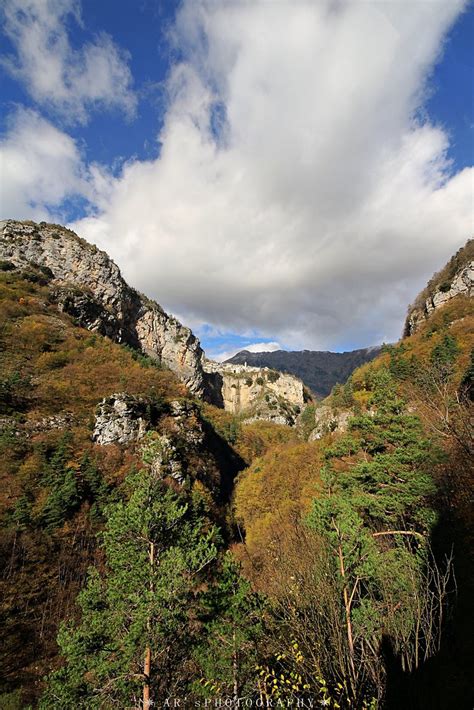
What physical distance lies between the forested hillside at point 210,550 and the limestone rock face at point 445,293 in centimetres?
2138

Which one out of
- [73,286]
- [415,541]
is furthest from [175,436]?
[73,286]

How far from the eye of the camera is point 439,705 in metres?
5.25

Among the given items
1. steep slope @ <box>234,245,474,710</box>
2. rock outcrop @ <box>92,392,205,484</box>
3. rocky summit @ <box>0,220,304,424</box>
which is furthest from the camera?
rocky summit @ <box>0,220,304,424</box>

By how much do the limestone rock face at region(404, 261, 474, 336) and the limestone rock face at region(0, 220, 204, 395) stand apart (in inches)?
2516

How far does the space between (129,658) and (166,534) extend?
301 cm

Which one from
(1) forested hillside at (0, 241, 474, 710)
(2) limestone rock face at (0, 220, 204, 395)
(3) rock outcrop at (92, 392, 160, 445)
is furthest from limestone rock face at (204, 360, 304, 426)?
(3) rock outcrop at (92, 392, 160, 445)

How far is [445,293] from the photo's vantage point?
6400 centimetres

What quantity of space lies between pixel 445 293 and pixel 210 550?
7223cm

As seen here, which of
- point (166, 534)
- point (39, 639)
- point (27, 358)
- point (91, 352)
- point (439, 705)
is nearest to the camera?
point (439, 705)

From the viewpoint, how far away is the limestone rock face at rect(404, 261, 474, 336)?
59.8 metres

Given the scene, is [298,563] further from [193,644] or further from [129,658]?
[129,658]

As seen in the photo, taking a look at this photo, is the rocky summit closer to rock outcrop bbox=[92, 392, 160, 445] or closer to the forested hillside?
the forested hillside

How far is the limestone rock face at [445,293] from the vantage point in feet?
196

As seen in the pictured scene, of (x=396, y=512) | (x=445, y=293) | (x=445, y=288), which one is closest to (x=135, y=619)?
(x=396, y=512)
